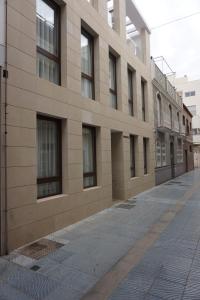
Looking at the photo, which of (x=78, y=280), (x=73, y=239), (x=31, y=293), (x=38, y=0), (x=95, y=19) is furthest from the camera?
(x=95, y=19)

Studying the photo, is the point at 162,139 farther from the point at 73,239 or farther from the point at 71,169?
the point at 73,239

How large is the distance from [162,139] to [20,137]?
1158 centimetres

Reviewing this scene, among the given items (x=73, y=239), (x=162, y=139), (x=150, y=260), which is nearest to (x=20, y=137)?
(x=73, y=239)

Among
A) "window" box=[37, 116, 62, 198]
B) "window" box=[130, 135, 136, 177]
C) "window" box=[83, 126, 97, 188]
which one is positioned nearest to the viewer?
"window" box=[37, 116, 62, 198]

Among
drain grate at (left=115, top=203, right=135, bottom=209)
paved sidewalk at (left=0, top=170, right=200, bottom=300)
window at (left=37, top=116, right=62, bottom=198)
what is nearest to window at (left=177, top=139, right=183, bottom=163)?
Answer: drain grate at (left=115, top=203, right=135, bottom=209)

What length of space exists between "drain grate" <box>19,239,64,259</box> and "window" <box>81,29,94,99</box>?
13.5 feet

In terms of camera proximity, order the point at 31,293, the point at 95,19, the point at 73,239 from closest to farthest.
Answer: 1. the point at 31,293
2. the point at 73,239
3. the point at 95,19

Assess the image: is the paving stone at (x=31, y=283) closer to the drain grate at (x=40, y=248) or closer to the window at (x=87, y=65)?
the drain grate at (x=40, y=248)

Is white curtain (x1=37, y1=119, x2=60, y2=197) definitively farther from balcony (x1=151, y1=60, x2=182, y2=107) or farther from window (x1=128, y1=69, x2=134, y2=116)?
balcony (x1=151, y1=60, x2=182, y2=107)

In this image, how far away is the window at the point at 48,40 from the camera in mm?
5500

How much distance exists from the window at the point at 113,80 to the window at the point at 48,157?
3.49m

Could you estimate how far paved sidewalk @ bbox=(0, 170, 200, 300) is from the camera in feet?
10.00

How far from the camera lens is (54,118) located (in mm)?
5730

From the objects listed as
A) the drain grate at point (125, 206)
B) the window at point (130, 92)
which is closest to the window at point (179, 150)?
the window at point (130, 92)
